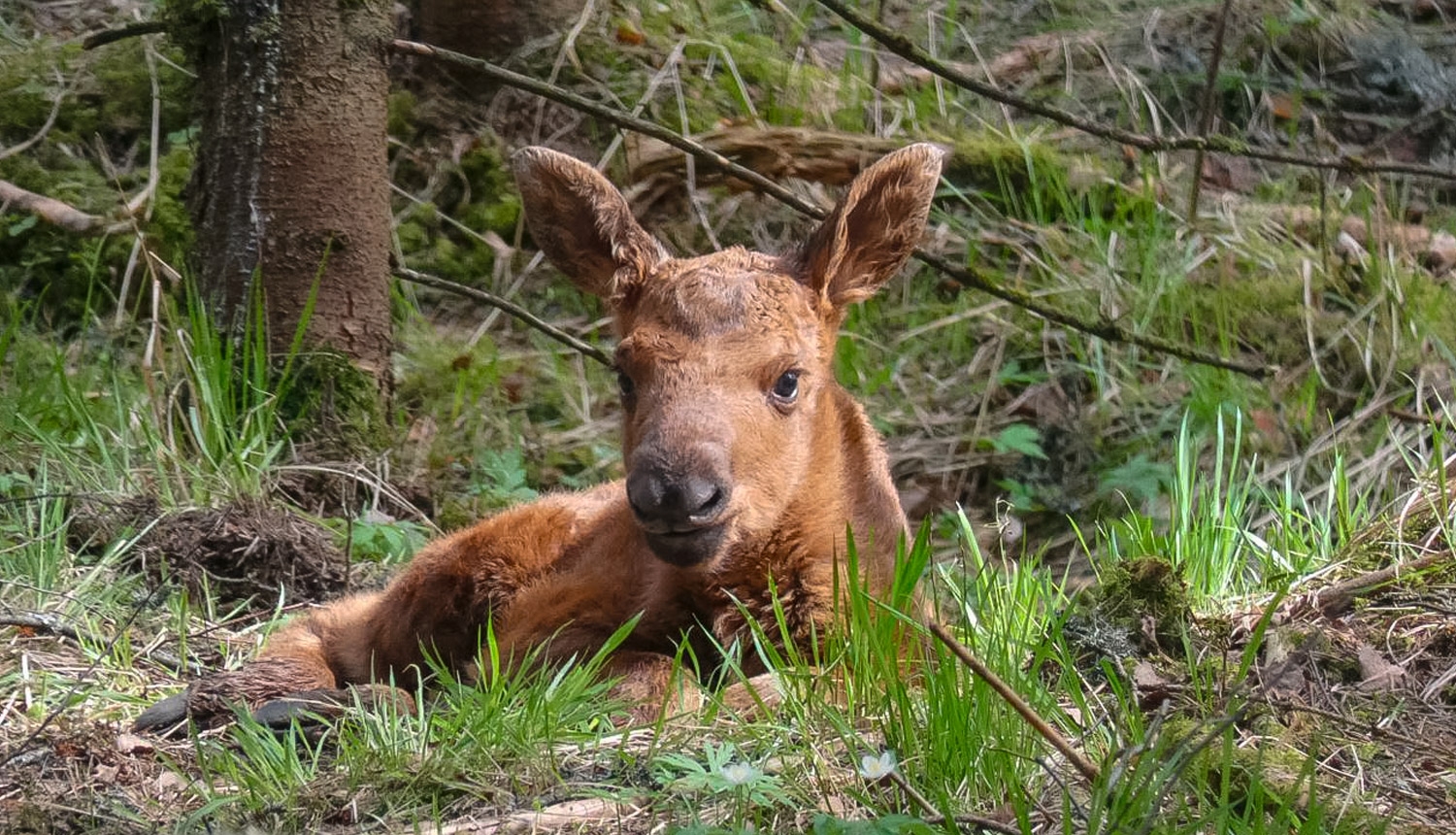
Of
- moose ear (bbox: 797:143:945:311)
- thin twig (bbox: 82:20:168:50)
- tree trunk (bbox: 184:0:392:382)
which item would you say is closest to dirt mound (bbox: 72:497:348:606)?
tree trunk (bbox: 184:0:392:382)

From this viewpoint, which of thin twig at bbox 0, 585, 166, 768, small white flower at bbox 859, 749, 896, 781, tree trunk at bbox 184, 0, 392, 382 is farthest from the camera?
tree trunk at bbox 184, 0, 392, 382

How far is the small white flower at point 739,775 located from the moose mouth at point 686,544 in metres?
0.88

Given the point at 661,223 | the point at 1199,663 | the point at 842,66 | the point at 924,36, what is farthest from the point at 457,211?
the point at 1199,663

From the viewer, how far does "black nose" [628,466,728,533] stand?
3.97 metres

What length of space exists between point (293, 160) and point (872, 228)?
2230mm

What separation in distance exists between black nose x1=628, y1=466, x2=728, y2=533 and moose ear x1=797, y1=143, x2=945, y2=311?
3.36 feet

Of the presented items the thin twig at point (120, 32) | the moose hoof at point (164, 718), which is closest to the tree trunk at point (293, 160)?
the thin twig at point (120, 32)

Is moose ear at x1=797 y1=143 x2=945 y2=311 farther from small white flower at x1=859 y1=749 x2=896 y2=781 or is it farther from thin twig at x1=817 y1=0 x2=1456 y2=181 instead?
small white flower at x1=859 y1=749 x2=896 y2=781

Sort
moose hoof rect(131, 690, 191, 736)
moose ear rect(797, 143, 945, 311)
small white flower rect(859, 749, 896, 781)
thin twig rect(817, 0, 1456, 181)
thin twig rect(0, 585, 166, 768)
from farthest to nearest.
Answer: thin twig rect(817, 0, 1456, 181)
moose ear rect(797, 143, 945, 311)
moose hoof rect(131, 690, 191, 736)
thin twig rect(0, 585, 166, 768)
small white flower rect(859, 749, 896, 781)

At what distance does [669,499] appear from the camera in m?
3.97

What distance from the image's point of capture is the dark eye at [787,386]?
4523mm

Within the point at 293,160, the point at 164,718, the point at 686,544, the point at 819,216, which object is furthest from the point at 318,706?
the point at 293,160

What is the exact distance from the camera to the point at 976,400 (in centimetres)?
786

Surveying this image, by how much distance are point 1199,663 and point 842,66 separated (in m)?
5.46
